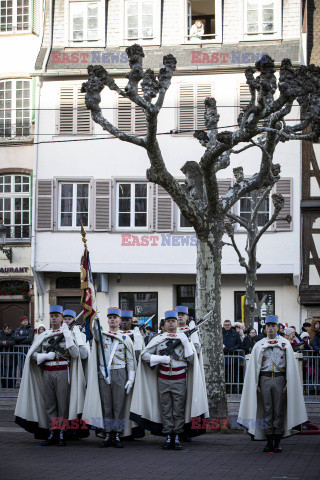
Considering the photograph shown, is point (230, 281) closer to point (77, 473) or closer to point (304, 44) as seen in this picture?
point (304, 44)

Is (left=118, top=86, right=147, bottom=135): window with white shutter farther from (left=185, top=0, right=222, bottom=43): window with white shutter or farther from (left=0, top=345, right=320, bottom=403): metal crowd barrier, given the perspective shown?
(left=0, top=345, right=320, bottom=403): metal crowd barrier

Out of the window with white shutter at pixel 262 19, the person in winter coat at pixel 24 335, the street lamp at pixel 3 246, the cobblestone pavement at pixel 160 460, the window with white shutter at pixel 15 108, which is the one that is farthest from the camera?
the window with white shutter at pixel 15 108

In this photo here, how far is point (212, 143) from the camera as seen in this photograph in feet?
53.5

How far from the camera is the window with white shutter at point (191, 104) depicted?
31.3 meters

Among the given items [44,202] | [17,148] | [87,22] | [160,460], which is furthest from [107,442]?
[87,22]

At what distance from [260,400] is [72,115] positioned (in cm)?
2010

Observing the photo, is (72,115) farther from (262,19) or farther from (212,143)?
(212,143)

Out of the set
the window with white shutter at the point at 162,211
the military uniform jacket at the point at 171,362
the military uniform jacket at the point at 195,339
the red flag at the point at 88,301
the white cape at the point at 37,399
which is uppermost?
the window with white shutter at the point at 162,211

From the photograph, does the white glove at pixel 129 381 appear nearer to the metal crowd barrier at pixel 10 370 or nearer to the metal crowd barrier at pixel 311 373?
the metal crowd barrier at pixel 311 373

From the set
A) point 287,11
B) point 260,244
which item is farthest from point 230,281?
point 287,11

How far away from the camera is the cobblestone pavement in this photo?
10555 millimetres

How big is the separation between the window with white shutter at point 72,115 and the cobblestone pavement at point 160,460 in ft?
59.8

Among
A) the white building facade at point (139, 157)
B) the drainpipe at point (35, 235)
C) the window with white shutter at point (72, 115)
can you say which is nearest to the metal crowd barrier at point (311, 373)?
the white building facade at point (139, 157)

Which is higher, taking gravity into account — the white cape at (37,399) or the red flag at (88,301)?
the red flag at (88,301)
